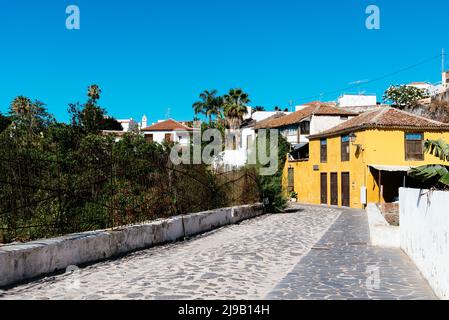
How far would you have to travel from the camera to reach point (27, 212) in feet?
26.7

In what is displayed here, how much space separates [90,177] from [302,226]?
9946 millimetres

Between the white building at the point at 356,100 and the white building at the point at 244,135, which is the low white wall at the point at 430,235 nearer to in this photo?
the white building at the point at 244,135

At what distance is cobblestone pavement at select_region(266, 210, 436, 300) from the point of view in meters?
6.91

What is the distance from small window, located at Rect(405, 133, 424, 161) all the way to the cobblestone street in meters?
21.8

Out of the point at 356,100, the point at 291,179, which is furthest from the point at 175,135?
the point at 291,179

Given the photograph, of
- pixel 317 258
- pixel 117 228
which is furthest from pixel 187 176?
pixel 317 258

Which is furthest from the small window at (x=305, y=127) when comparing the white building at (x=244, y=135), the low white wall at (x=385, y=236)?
the low white wall at (x=385, y=236)

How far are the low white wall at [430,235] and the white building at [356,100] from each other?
4721 cm

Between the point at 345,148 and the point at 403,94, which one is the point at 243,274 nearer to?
the point at 345,148

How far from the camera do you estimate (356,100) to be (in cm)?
5672

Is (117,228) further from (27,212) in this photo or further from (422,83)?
(422,83)

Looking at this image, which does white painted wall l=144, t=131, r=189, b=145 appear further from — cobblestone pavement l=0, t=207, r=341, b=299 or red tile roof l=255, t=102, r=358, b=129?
cobblestone pavement l=0, t=207, r=341, b=299

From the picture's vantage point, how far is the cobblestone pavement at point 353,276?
691 centimetres

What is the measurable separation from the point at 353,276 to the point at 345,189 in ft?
89.6
